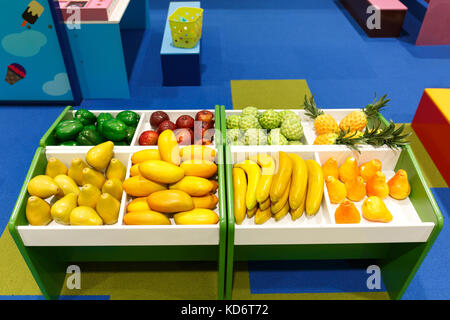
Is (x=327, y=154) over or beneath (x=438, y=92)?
over

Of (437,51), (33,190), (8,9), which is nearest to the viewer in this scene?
(33,190)

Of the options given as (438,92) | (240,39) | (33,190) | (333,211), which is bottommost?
(240,39)

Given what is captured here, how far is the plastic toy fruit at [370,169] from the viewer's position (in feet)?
7.62

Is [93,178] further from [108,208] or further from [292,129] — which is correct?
[292,129]

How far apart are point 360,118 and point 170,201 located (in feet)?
4.76

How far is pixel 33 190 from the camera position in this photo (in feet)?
6.88

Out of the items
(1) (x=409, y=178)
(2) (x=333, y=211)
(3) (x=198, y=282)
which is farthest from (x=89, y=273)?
(1) (x=409, y=178)

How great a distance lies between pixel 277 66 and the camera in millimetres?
5324

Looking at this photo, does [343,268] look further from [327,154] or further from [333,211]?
[327,154]

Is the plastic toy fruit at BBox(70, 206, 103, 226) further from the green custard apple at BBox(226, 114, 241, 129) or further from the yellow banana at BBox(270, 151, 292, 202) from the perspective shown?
the green custard apple at BBox(226, 114, 241, 129)

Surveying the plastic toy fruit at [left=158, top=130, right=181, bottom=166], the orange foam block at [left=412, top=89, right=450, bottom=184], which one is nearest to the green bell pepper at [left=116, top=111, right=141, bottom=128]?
the plastic toy fruit at [left=158, top=130, right=181, bottom=166]

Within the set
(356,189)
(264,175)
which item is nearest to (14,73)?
(264,175)

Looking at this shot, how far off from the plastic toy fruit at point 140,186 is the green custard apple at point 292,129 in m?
0.94
